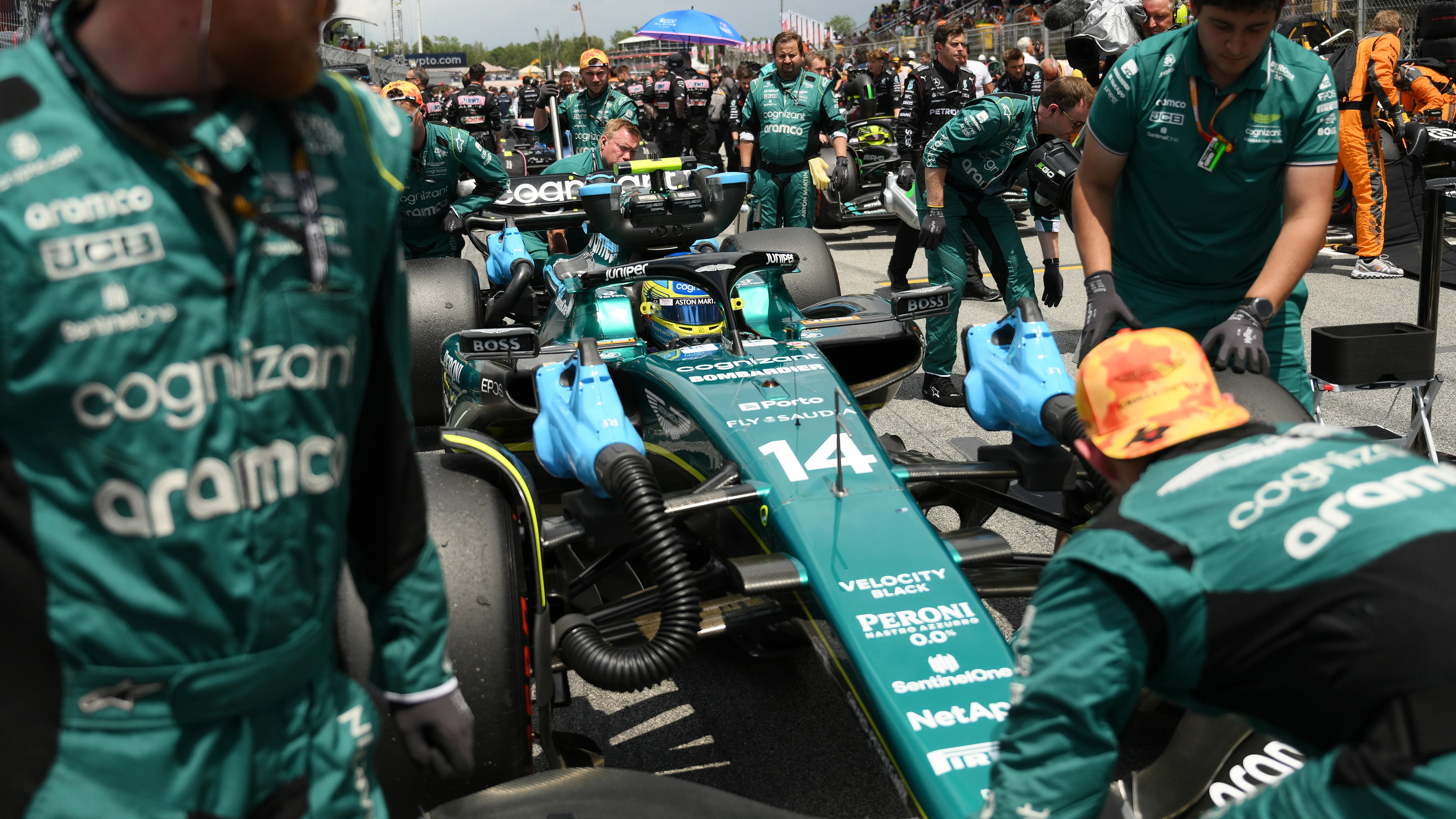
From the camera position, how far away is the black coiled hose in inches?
100

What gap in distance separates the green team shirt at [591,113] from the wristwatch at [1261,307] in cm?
850

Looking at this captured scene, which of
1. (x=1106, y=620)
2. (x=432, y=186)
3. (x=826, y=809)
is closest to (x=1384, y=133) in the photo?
(x=432, y=186)

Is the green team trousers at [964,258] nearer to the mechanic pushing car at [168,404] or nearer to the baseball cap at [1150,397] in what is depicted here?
the baseball cap at [1150,397]

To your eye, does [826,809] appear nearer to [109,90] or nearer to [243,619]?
[243,619]

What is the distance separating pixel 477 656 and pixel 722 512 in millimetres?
888

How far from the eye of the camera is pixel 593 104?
11.2m

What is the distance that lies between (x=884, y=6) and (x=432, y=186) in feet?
145

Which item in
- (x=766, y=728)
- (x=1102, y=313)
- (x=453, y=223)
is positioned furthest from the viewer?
(x=453, y=223)

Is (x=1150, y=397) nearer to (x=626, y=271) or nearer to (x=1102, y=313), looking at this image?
(x=1102, y=313)

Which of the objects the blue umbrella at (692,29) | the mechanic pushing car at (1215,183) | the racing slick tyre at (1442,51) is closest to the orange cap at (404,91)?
the mechanic pushing car at (1215,183)

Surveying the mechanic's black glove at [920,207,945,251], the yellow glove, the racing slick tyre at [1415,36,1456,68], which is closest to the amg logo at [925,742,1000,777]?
the mechanic's black glove at [920,207,945,251]

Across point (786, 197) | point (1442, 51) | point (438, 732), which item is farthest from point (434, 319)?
point (1442, 51)

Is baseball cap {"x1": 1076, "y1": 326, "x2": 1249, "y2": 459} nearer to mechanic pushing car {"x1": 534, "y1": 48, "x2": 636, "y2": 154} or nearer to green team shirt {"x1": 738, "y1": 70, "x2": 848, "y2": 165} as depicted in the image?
green team shirt {"x1": 738, "y1": 70, "x2": 848, "y2": 165}

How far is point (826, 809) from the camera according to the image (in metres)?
2.95
